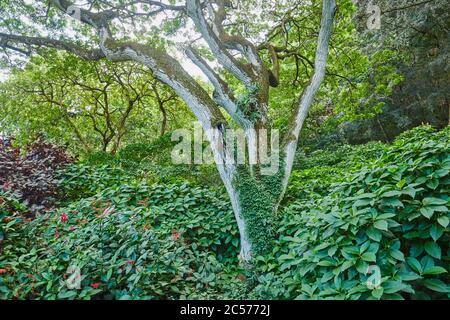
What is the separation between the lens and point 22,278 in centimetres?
204

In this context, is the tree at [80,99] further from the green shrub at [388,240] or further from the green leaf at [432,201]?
the green leaf at [432,201]

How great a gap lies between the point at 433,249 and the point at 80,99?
1178cm

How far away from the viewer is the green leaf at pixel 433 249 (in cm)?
164

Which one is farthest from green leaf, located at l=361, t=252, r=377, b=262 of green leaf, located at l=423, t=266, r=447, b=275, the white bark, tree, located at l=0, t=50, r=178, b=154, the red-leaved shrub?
tree, located at l=0, t=50, r=178, b=154

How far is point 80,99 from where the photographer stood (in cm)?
1082

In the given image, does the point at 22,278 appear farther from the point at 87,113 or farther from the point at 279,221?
the point at 87,113

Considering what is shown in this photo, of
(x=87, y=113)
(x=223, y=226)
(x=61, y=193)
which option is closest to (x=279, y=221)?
(x=223, y=226)

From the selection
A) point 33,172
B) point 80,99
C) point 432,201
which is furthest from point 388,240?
point 80,99

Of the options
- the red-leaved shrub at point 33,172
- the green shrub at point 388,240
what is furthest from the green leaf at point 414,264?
the red-leaved shrub at point 33,172

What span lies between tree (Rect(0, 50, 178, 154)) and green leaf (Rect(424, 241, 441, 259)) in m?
8.10

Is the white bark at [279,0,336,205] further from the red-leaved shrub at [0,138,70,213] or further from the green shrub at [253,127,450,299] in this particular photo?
the red-leaved shrub at [0,138,70,213]

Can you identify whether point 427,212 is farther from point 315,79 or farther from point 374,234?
point 315,79

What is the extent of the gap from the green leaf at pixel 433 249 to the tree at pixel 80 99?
26.6ft

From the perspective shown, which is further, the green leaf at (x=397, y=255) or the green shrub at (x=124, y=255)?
the green shrub at (x=124, y=255)
